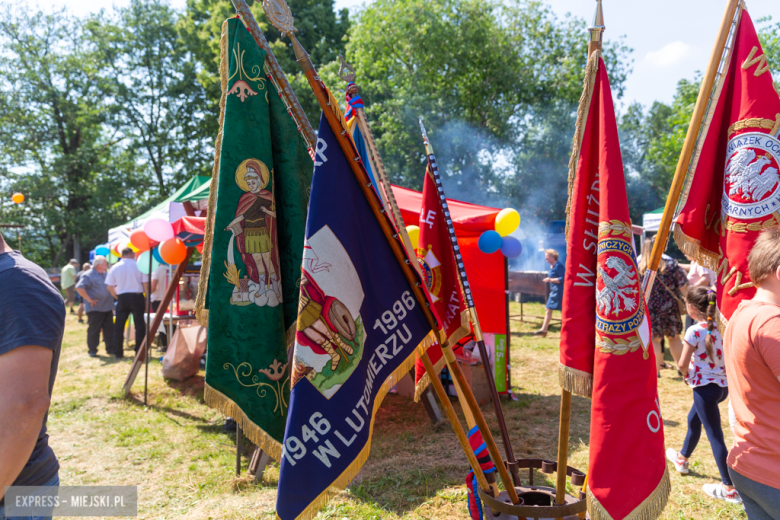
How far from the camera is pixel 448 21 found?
21469 millimetres

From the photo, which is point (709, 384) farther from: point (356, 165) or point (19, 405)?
point (19, 405)

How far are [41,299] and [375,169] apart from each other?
151 cm

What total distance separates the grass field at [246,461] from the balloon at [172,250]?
2.12m

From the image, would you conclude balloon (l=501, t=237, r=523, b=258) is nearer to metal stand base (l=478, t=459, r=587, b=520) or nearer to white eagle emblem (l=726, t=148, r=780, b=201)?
metal stand base (l=478, t=459, r=587, b=520)

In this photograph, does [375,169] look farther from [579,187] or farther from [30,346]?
[30,346]

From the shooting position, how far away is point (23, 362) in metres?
1.53

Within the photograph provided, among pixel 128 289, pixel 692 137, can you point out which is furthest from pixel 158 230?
pixel 692 137

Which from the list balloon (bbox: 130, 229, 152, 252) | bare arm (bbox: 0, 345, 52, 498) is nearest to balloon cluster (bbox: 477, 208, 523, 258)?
bare arm (bbox: 0, 345, 52, 498)

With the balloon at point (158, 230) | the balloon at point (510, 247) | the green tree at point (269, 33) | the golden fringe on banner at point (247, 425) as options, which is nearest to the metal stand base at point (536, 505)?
the golden fringe on banner at point (247, 425)

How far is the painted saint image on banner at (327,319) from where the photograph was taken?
1845 millimetres

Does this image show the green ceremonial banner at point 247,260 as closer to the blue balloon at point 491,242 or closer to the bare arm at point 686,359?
the bare arm at point 686,359

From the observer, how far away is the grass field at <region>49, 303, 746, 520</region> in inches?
152

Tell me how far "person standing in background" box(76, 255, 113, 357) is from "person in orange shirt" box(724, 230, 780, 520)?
34.5 feet

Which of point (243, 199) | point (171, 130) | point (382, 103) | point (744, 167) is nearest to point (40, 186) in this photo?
point (171, 130)
